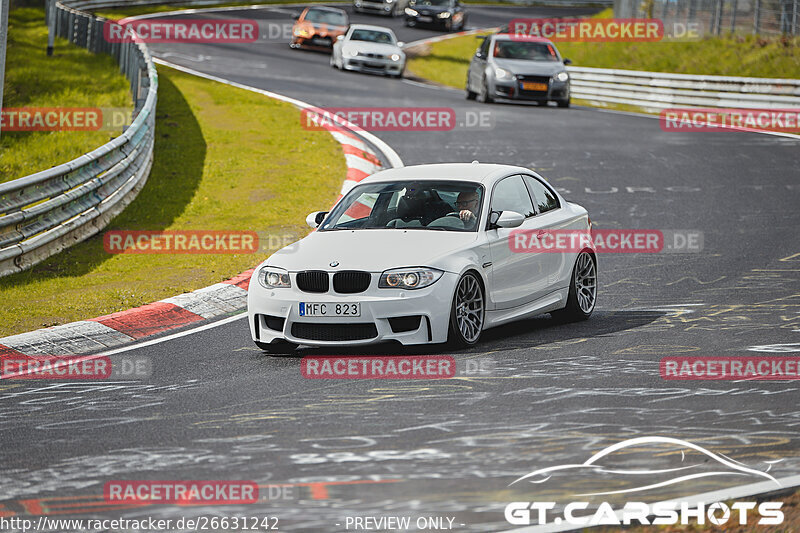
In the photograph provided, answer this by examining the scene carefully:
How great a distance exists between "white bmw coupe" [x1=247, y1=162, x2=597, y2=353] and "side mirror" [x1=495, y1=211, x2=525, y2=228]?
11 mm

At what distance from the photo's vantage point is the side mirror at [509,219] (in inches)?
404

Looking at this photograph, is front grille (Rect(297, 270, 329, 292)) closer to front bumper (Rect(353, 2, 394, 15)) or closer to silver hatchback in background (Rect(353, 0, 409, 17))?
silver hatchback in background (Rect(353, 0, 409, 17))

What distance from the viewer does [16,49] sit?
3591 cm

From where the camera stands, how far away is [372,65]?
34.4 meters

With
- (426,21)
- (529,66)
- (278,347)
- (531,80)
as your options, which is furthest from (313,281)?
(426,21)

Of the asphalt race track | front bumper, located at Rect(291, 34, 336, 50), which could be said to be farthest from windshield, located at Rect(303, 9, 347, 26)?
the asphalt race track

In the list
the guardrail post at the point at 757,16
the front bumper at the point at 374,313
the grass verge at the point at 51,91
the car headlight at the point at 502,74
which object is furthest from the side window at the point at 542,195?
the guardrail post at the point at 757,16

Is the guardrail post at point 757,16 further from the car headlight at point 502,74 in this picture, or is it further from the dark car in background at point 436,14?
the dark car in background at point 436,14

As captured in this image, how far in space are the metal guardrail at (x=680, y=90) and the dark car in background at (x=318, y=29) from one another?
798cm

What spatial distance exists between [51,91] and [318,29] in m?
14.2

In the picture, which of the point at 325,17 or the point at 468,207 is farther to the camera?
the point at 325,17

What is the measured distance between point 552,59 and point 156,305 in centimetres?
1979

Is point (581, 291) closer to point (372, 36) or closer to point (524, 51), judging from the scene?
point (524, 51)

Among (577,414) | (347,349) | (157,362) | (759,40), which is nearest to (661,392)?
(577,414)
